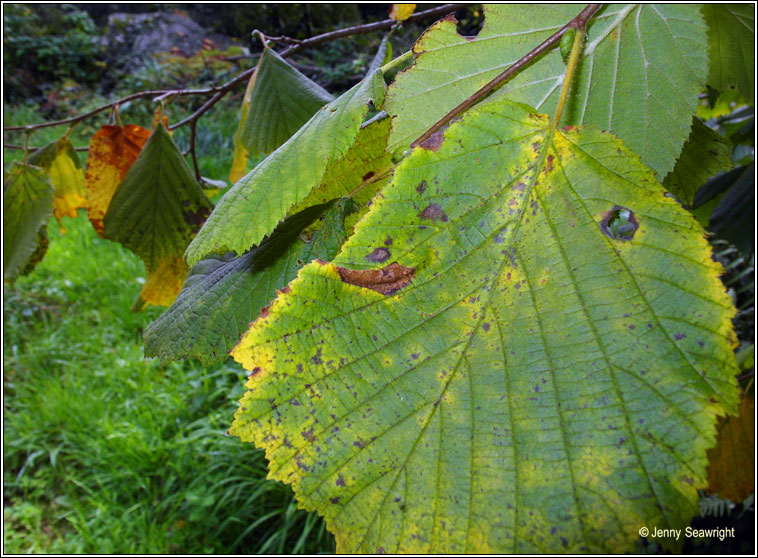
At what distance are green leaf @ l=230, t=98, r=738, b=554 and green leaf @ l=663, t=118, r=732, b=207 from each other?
219mm

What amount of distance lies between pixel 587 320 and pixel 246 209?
20 cm

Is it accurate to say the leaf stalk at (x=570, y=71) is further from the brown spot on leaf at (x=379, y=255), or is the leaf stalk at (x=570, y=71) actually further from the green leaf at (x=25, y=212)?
the green leaf at (x=25, y=212)

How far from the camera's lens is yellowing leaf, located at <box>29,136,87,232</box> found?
927mm

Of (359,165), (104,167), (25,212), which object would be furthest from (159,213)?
(359,165)

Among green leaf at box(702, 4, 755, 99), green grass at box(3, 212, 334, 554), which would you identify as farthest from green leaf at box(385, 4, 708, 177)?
green grass at box(3, 212, 334, 554)

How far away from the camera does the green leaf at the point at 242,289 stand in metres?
0.35

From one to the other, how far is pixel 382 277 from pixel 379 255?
0.03 ft

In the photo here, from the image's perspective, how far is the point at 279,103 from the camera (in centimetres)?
64

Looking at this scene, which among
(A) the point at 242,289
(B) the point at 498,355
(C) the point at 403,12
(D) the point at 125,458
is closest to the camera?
(B) the point at 498,355

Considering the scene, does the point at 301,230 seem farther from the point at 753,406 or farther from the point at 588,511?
the point at 753,406

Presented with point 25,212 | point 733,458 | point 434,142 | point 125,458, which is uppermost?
point 434,142

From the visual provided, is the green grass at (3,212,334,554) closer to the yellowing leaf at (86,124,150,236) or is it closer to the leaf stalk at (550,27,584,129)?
the yellowing leaf at (86,124,150,236)

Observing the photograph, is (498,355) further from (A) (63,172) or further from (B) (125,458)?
(B) (125,458)

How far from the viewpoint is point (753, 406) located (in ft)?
1.75
